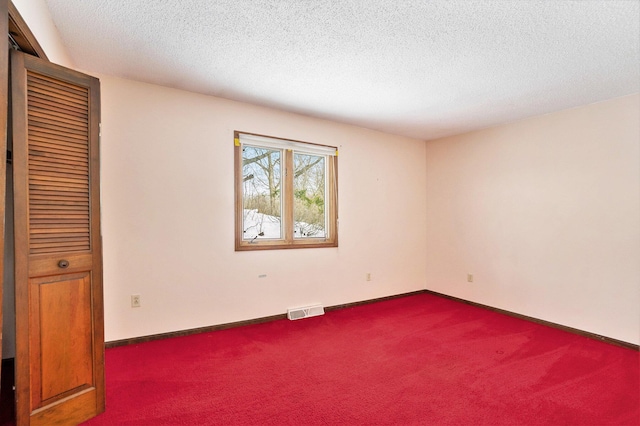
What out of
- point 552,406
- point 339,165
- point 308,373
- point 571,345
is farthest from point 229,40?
point 571,345

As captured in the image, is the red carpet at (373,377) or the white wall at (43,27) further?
the red carpet at (373,377)

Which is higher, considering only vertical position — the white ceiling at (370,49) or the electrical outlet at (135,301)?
the white ceiling at (370,49)

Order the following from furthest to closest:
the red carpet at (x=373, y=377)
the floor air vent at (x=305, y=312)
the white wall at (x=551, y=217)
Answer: the floor air vent at (x=305, y=312), the white wall at (x=551, y=217), the red carpet at (x=373, y=377)

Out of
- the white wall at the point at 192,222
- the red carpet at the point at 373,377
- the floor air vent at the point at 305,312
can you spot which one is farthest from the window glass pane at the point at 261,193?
the red carpet at the point at 373,377

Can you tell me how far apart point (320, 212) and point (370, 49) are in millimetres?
2187

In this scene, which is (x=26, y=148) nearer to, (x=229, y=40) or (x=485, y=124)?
(x=229, y=40)

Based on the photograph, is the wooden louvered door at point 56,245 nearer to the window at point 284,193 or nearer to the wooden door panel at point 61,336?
the wooden door panel at point 61,336

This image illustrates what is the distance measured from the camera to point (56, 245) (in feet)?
5.67

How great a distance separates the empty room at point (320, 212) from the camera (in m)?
1.81

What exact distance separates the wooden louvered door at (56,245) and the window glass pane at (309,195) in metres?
2.25

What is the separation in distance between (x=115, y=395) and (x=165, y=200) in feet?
5.37

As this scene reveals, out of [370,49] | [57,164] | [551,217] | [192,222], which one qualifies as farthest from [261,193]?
[551,217]

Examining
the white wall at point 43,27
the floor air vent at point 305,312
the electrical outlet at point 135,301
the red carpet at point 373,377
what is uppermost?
the white wall at point 43,27

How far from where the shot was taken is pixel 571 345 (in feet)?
9.86
